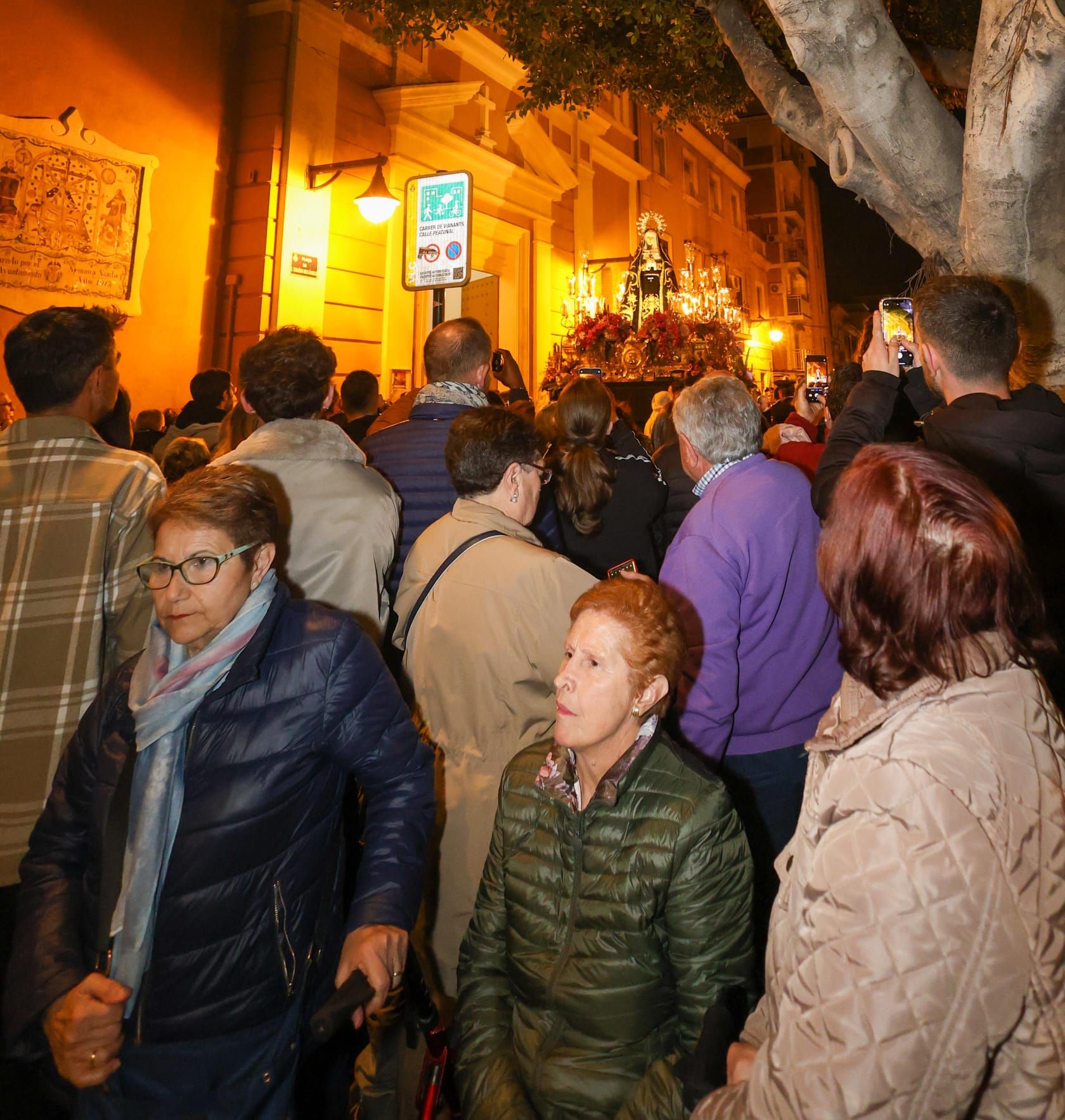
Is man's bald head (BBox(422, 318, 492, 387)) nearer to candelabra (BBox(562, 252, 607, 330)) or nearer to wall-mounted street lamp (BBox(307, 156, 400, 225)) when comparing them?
wall-mounted street lamp (BBox(307, 156, 400, 225))

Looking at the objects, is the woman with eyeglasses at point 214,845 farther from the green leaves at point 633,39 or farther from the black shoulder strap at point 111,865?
the green leaves at point 633,39

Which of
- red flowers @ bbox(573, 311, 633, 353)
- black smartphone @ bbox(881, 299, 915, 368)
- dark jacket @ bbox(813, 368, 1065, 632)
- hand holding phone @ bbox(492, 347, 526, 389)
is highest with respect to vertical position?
red flowers @ bbox(573, 311, 633, 353)

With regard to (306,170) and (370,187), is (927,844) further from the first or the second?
(306,170)

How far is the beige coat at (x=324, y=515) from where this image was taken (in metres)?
2.69

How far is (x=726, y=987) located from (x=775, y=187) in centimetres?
3081

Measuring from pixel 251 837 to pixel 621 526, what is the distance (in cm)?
220

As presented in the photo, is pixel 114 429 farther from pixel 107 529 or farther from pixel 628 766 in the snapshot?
pixel 628 766

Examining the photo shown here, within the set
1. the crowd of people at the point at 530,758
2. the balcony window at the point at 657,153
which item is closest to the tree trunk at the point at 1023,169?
the crowd of people at the point at 530,758

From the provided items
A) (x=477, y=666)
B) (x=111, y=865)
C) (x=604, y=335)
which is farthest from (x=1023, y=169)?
(x=604, y=335)

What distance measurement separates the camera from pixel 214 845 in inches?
68.5

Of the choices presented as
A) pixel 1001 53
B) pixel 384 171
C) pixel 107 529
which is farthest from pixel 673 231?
pixel 107 529

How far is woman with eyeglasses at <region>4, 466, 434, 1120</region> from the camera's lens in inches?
66.7

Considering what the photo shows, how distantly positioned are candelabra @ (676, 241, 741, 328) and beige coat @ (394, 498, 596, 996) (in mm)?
9715

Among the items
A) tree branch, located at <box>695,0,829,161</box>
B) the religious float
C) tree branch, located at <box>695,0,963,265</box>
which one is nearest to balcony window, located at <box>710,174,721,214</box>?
the religious float
